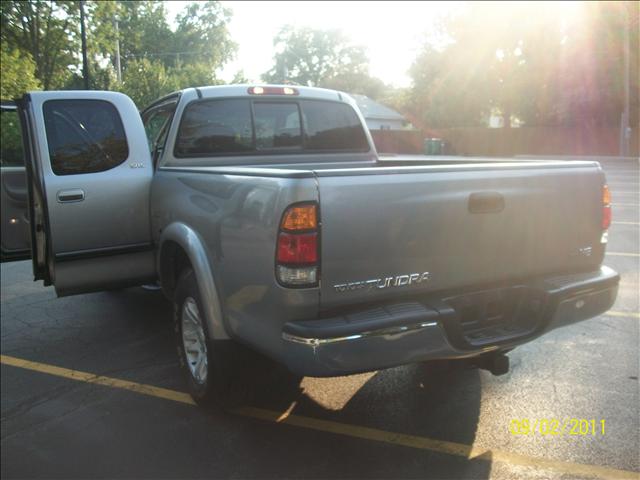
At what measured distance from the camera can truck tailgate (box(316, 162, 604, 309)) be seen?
2781 mm

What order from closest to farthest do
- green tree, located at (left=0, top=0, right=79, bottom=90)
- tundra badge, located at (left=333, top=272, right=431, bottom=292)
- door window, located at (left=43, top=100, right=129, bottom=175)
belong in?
tundra badge, located at (left=333, top=272, right=431, bottom=292) < door window, located at (left=43, top=100, right=129, bottom=175) < green tree, located at (left=0, top=0, right=79, bottom=90)

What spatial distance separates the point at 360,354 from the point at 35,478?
1.85m

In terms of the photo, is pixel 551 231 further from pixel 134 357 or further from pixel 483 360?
pixel 134 357

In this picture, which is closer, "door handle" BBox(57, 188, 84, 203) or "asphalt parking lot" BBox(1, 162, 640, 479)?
"asphalt parking lot" BBox(1, 162, 640, 479)

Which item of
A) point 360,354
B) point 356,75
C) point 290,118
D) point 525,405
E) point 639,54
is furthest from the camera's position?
point 356,75

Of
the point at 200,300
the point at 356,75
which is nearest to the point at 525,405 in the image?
the point at 200,300

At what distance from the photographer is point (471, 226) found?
3.10 metres

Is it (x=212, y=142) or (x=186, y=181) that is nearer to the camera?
(x=186, y=181)

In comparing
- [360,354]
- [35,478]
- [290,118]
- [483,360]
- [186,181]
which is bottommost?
[35,478]

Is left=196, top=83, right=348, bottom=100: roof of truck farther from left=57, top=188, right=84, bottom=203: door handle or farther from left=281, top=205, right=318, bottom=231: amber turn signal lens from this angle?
left=281, top=205, right=318, bottom=231: amber turn signal lens

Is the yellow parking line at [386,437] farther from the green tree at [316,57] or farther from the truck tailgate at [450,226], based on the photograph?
the green tree at [316,57]
